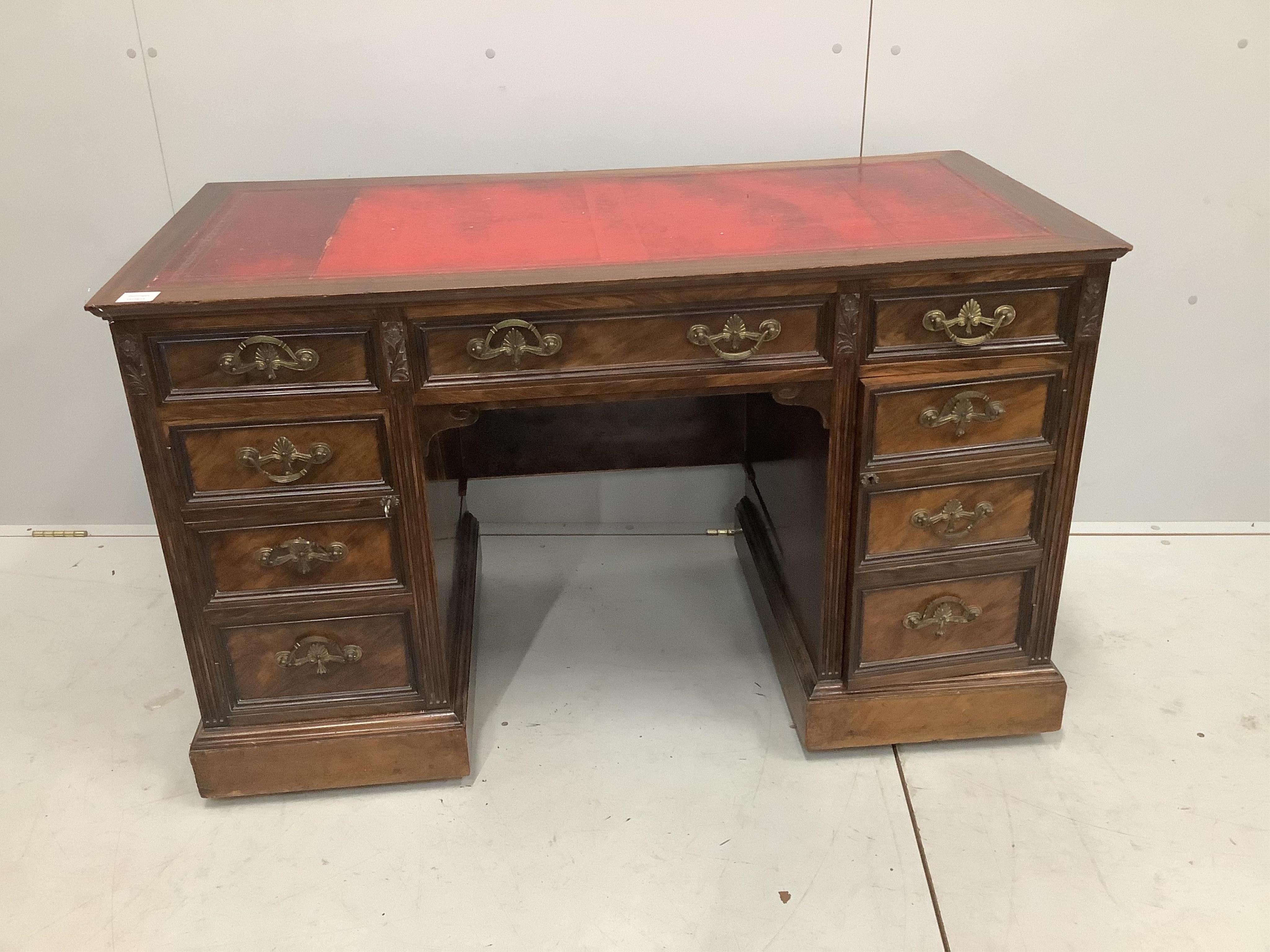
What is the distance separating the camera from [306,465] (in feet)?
5.14

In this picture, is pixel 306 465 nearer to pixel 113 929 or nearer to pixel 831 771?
pixel 113 929

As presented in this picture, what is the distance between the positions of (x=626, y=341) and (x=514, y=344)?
16 centimetres

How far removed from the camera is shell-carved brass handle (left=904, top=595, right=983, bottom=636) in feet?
5.84

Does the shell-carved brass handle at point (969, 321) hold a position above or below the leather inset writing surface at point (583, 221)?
below

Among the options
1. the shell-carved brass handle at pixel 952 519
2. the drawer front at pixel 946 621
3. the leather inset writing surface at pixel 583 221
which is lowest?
the drawer front at pixel 946 621

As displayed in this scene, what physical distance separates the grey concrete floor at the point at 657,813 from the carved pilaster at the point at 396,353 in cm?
74

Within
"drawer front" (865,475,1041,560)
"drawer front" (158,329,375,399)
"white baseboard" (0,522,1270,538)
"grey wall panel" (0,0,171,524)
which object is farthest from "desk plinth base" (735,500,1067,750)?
"grey wall panel" (0,0,171,524)

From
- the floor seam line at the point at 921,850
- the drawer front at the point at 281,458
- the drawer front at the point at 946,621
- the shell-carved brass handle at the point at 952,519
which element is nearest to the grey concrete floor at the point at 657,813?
the floor seam line at the point at 921,850

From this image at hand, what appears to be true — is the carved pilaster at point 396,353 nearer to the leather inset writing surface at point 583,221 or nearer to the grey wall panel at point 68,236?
the leather inset writing surface at point 583,221

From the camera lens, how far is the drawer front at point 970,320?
61.3 inches

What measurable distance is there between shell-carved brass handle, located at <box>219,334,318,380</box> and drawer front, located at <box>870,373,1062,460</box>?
0.83 metres

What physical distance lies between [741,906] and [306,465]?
916 millimetres

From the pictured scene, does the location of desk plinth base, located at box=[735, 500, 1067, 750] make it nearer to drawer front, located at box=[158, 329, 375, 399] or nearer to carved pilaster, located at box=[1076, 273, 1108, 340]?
carved pilaster, located at box=[1076, 273, 1108, 340]

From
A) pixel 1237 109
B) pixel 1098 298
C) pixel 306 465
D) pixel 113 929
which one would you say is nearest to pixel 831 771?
pixel 1098 298
